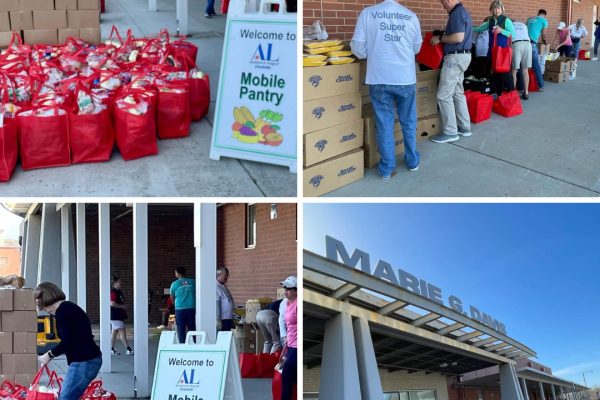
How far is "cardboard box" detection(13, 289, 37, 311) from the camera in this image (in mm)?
5426

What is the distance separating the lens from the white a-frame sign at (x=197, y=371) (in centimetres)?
452

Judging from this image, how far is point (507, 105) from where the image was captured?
334 inches

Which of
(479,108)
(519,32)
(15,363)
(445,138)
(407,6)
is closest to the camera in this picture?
(15,363)

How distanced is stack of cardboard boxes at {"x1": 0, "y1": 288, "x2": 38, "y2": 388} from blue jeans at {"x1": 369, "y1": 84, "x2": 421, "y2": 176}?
368 cm

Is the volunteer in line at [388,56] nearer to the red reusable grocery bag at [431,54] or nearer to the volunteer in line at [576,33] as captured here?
the red reusable grocery bag at [431,54]

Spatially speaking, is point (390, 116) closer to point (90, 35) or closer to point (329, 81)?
point (329, 81)

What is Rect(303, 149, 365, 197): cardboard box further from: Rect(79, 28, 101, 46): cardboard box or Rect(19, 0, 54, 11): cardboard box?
Rect(19, 0, 54, 11): cardboard box

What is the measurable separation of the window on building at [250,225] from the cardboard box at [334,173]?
7082 mm

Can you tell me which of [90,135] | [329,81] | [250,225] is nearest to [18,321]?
[90,135]

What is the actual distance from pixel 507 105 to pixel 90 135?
5.96 metres

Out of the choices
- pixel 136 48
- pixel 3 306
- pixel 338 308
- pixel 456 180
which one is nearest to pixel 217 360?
pixel 338 308


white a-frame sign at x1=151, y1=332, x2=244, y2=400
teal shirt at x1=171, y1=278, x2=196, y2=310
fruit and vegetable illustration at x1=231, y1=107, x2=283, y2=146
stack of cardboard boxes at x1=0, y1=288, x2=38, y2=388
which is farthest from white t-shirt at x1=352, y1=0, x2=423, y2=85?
stack of cardboard boxes at x1=0, y1=288, x2=38, y2=388

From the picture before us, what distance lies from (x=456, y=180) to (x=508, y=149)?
136 centimetres

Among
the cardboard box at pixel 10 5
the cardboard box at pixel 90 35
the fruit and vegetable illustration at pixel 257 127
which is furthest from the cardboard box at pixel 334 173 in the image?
the cardboard box at pixel 10 5
